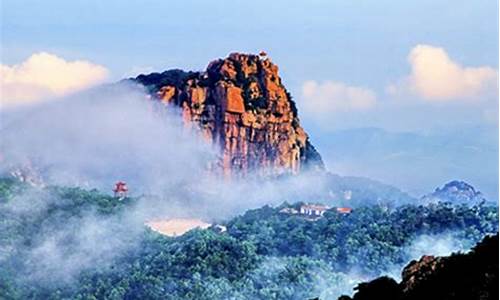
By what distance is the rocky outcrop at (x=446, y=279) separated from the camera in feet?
15.3

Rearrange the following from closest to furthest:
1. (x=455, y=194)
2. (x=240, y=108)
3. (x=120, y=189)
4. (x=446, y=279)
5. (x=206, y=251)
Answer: (x=446, y=279)
(x=206, y=251)
(x=120, y=189)
(x=455, y=194)
(x=240, y=108)

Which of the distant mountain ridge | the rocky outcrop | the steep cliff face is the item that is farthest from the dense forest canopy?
the rocky outcrop

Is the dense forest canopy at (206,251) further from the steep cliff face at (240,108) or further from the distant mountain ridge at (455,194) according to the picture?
the steep cliff face at (240,108)

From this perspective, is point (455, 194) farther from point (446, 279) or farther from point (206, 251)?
point (446, 279)

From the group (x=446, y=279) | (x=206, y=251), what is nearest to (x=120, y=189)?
(x=206, y=251)

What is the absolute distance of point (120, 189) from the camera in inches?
720

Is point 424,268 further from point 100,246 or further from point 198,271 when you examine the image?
point 100,246

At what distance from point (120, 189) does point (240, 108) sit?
9.21 ft

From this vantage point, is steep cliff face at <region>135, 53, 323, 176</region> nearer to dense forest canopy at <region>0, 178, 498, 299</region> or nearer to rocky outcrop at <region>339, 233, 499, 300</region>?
dense forest canopy at <region>0, 178, 498, 299</region>

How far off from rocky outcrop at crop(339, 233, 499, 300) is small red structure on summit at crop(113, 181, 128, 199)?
12.5 m

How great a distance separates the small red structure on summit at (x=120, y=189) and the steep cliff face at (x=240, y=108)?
1941mm

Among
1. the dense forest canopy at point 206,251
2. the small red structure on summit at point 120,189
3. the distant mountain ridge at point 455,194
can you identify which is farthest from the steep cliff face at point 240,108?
the dense forest canopy at point 206,251

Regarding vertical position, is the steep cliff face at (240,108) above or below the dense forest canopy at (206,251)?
above

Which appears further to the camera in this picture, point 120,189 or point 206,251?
point 120,189
